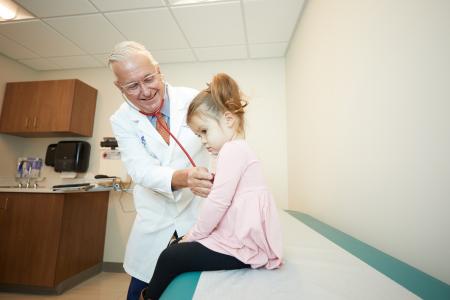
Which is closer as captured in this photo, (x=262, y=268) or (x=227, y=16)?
(x=262, y=268)

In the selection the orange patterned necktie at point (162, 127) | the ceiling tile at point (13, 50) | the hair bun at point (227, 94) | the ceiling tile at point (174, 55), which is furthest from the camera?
the ceiling tile at point (174, 55)

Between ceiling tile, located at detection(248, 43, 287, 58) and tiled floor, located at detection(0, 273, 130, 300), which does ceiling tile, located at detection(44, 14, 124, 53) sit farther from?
tiled floor, located at detection(0, 273, 130, 300)

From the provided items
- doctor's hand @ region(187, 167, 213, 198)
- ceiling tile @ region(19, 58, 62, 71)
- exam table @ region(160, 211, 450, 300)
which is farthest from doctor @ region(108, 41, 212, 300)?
ceiling tile @ region(19, 58, 62, 71)

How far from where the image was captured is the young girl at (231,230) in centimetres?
70

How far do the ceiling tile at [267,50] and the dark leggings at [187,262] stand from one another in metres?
Answer: 2.46

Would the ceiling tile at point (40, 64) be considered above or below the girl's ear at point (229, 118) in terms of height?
above

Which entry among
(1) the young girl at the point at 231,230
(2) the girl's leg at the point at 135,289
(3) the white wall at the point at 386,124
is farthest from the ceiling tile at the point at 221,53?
(2) the girl's leg at the point at 135,289

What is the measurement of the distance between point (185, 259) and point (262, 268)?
239 mm

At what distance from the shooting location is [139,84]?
113cm

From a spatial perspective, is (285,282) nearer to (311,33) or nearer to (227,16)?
(311,33)

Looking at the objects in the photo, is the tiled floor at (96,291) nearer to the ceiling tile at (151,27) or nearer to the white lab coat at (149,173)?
the white lab coat at (149,173)

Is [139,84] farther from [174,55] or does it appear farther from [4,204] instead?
[4,204]

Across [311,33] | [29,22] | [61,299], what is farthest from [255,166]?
[29,22]

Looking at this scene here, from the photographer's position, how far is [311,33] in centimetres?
187
